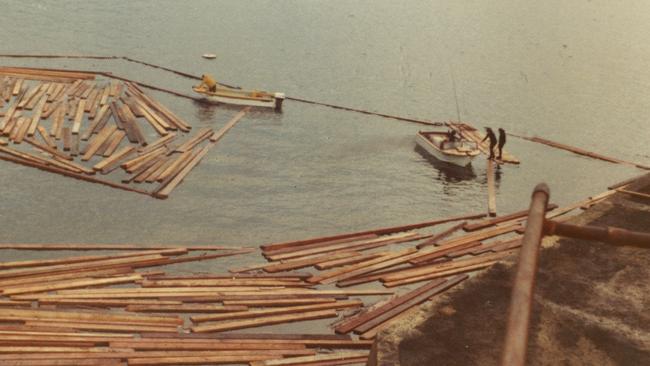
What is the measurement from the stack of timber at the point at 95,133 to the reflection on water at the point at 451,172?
46.9 feet

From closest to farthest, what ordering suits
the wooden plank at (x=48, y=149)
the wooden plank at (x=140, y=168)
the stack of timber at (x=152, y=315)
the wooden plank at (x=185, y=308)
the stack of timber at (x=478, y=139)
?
the stack of timber at (x=152, y=315) → the wooden plank at (x=185, y=308) → the wooden plank at (x=140, y=168) → the wooden plank at (x=48, y=149) → the stack of timber at (x=478, y=139)

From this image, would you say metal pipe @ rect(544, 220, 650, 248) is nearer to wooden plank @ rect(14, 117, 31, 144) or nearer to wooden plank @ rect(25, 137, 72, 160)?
wooden plank @ rect(25, 137, 72, 160)

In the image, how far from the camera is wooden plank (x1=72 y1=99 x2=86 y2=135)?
119ft

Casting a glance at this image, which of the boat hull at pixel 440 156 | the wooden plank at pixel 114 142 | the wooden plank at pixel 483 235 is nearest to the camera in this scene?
the wooden plank at pixel 483 235

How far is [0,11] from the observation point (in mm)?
80000

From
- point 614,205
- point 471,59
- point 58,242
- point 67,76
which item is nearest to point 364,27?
point 471,59

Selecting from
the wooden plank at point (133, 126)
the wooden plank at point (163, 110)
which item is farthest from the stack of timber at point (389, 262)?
the wooden plank at point (163, 110)

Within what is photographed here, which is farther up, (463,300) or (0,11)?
(0,11)

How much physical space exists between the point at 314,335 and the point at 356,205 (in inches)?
730

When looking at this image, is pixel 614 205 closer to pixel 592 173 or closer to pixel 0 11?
pixel 592 173

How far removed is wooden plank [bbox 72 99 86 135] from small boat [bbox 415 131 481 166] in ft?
71.4

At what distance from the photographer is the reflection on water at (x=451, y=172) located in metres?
39.9

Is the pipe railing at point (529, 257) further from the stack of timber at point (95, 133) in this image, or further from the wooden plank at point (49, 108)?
the wooden plank at point (49, 108)

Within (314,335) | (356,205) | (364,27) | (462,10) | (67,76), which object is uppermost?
(462,10)
